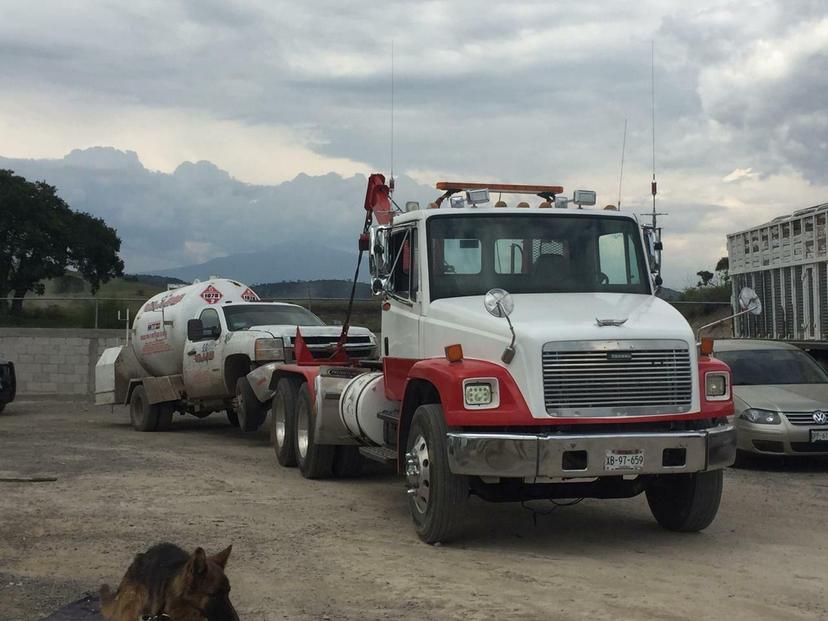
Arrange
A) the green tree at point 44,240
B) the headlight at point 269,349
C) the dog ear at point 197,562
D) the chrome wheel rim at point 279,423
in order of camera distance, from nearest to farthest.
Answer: the dog ear at point 197,562, the chrome wheel rim at point 279,423, the headlight at point 269,349, the green tree at point 44,240

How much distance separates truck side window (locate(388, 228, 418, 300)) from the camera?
942cm

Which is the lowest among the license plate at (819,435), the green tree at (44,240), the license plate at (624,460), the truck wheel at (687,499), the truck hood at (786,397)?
the truck wheel at (687,499)

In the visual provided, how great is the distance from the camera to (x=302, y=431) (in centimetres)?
1219

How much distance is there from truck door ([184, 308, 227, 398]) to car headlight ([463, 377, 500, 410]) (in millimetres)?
8998

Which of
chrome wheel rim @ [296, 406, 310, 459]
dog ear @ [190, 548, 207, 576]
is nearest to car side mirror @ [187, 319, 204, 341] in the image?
chrome wheel rim @ [296, 406, 310, 459]

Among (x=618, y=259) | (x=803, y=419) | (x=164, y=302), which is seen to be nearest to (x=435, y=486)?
(x=618, y=259)

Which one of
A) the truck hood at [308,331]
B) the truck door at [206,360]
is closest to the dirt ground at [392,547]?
the truck hood at [308,331]

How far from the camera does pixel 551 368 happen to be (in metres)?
7.91

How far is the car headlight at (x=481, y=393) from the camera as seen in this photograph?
26.1 ft

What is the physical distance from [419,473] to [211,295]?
10132mm

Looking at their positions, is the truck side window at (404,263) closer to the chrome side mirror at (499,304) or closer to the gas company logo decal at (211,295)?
the chrome side mirror at (499,304)

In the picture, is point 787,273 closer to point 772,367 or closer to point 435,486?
point 772,367

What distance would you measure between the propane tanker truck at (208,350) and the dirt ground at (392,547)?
3078mm

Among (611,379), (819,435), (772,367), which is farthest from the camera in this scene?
(772,367)
